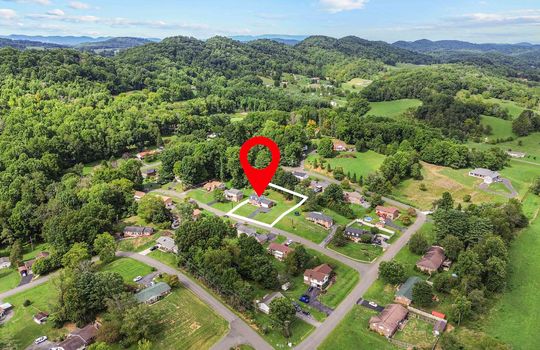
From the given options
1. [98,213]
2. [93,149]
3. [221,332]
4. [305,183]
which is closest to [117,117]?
[93,149]

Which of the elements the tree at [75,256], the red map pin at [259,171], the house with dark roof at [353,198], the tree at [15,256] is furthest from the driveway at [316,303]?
the tree at [15,256]

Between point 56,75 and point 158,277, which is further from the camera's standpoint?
point 56,75

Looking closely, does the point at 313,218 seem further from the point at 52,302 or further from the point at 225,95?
the point at 225,95

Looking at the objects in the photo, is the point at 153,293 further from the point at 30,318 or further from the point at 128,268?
the point at 30,318

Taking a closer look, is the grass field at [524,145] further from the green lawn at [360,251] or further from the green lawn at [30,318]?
the green lawn at [30,318]

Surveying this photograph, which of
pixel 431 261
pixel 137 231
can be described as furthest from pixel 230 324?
pixel 431 261

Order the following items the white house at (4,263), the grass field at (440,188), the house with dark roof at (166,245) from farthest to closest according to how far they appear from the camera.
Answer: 1. the grass field at (440,188)
2. the house with dark roof at (166,245)
3. the white house at (4,263)
